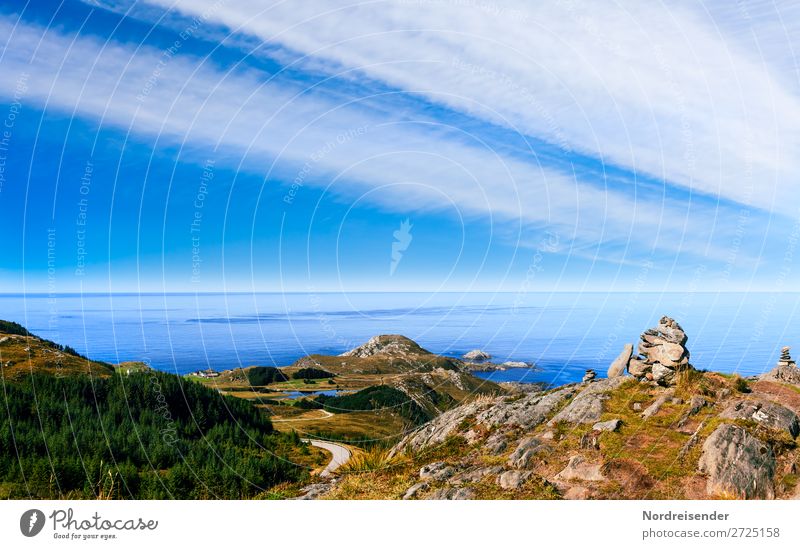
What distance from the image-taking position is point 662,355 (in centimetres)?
2120

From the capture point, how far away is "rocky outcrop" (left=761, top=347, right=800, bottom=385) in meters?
21.6

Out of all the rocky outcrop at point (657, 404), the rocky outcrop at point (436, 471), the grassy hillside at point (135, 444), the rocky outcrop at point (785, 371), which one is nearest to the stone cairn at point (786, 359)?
the rocky outcrop at point (785, 371)

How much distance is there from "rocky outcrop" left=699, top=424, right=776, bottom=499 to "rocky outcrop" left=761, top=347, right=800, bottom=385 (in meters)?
7.69

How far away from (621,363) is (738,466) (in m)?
7.70

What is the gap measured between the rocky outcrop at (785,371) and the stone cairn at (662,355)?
448 cm

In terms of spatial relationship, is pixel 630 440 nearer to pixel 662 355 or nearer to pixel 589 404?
pixel 589 404

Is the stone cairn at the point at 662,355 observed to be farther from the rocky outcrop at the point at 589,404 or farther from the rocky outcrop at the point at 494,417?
the rocky outcrop at the point at 494,417

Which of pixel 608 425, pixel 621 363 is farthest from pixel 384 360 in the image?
pixel 608 425

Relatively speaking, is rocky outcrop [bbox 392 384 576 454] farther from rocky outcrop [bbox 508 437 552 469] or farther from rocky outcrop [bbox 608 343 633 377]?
rocky outcrop [bbox 608 343 633 377]
